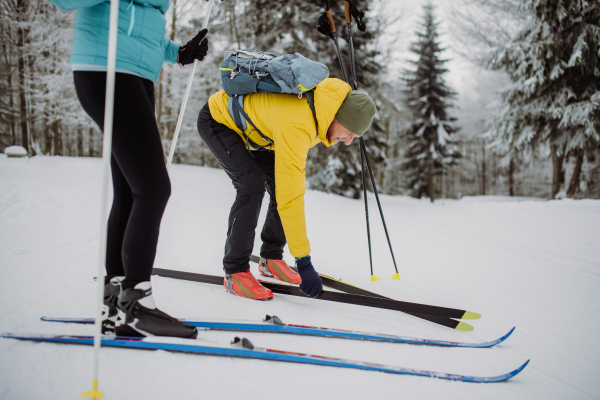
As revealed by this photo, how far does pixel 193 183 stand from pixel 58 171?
3.22m

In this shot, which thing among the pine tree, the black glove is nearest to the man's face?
the black glove

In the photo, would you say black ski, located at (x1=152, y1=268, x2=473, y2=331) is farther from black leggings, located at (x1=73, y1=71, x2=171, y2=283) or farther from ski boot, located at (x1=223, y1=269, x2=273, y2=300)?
black leggings, located at (x1=73, y1=71, x2=171, y2=283)

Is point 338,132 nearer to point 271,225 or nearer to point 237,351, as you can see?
point 271,225

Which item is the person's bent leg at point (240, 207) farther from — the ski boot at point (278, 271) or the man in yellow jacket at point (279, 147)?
the ski boot at point (278, 271)

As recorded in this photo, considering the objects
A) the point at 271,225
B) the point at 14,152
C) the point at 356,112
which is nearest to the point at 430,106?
the point at 271,225

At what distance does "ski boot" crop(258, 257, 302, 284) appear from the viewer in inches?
99.5

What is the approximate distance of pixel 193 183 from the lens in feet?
29.9

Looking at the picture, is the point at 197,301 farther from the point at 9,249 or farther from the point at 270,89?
the point at 9,249

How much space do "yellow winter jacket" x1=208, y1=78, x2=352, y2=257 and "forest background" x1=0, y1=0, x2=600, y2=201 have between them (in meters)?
8.06

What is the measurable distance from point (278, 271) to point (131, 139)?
1.60 m

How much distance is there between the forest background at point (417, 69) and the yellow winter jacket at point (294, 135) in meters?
8.06

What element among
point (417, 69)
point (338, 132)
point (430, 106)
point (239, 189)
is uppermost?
point (417, 69)

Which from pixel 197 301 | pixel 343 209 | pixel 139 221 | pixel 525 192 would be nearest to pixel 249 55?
pixel 139 221

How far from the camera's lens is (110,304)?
1460 mm
